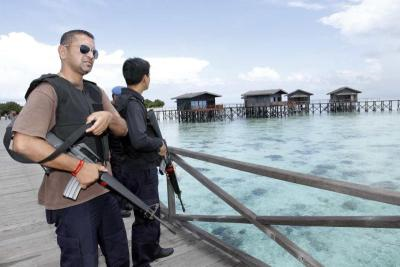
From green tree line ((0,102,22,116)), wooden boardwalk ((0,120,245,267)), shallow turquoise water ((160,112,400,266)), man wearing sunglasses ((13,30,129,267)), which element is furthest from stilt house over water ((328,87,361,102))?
green tree line ((0,102,22,116))

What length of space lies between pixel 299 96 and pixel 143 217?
58.2 meters

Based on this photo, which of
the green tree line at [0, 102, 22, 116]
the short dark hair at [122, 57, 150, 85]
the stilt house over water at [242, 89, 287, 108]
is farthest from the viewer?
the green tree line at [0, 102, 22, 116]

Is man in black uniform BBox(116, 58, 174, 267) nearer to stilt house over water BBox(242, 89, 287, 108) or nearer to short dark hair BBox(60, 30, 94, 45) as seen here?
short dark hair BBox(60, 30, 94, 45)

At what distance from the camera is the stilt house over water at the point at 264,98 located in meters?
53.1

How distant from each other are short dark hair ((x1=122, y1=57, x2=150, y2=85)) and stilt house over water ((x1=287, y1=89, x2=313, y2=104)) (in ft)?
186

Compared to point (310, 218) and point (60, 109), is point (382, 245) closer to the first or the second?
point (310, 218)

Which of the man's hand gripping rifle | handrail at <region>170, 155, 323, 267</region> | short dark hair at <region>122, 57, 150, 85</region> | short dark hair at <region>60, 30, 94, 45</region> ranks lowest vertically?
handrail at <region>170, 155, 323, 267</region>

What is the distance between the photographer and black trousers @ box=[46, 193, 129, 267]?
178 cm

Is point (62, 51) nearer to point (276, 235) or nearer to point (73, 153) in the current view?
point (73, 153)

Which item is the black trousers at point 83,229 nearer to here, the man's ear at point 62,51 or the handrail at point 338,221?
the man's ear at point 62,51

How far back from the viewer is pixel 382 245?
7652mm

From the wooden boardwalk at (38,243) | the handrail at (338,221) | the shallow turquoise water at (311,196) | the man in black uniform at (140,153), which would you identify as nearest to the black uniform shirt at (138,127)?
the man in black uniform at (140,153)

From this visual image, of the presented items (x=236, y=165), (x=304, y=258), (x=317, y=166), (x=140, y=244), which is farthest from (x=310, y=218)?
(x=317, y=166)

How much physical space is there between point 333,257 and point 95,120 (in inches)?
281
